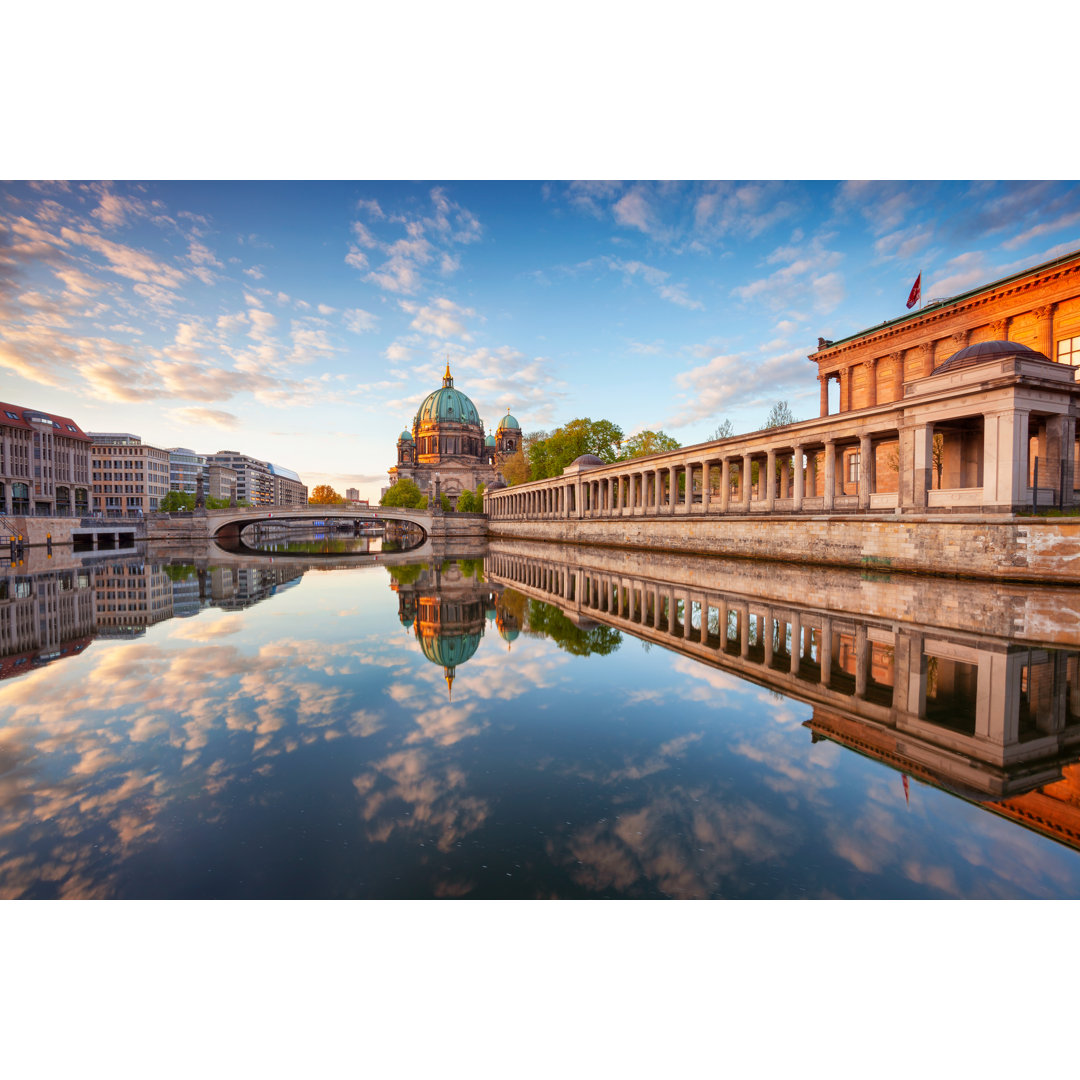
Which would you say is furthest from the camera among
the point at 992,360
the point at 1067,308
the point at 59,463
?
the point at 59,463

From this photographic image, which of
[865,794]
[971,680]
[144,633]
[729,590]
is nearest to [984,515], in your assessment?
[729,590]

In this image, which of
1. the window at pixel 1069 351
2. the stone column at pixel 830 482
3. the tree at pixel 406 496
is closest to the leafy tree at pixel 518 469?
the tree at pixel 406 496

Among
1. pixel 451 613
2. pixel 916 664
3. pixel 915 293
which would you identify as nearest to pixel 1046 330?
pixel 915 293

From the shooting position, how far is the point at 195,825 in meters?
4.39

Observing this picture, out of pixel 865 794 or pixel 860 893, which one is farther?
pixel 865 794

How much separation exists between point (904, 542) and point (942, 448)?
8114 millimetres

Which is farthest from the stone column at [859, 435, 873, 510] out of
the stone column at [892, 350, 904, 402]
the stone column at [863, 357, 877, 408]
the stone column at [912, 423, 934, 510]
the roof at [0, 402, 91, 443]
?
the roof at [0, 402, 91, 443]

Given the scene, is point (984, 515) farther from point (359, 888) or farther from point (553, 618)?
point (359, 888)

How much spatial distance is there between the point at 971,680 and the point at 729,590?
10065mm

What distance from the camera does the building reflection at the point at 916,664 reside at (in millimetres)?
5480

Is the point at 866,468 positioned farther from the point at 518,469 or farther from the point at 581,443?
the point at 518,469

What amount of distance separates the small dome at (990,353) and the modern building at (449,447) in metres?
105

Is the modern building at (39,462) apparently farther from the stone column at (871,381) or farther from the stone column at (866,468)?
the stone column at (871,381)

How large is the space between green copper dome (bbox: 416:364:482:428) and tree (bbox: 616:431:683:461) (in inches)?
2860
